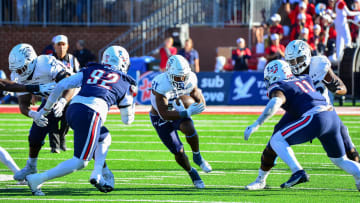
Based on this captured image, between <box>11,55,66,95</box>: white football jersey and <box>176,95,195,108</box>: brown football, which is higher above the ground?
<box>11,55,66,95</box>: white football jersey

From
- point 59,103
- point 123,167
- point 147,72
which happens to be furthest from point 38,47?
point 59,103

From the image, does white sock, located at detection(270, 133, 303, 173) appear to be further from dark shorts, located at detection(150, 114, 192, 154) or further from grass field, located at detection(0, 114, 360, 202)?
dark shorts, located at detection(150, 114, 192, 154)

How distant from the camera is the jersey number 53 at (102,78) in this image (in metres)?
6.92

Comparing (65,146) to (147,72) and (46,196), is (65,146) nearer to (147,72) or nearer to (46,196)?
(46,196)

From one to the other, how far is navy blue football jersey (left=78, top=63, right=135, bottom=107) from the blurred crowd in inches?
444

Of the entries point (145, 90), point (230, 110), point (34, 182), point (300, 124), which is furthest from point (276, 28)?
point (34, 182)

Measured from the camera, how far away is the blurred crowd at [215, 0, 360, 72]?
1883 cm

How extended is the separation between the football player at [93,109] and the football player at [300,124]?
1.40 meters

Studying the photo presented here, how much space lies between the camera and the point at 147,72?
771 inches

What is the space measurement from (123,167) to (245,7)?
15.0 metres

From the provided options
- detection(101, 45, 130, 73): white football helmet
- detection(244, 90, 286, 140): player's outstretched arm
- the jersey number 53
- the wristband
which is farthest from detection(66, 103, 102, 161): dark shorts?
detection(244, 90, 286, 140): player's outstretched arm

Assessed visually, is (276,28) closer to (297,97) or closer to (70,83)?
(297,97)

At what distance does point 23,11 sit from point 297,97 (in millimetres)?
18614

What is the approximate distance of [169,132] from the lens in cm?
777
